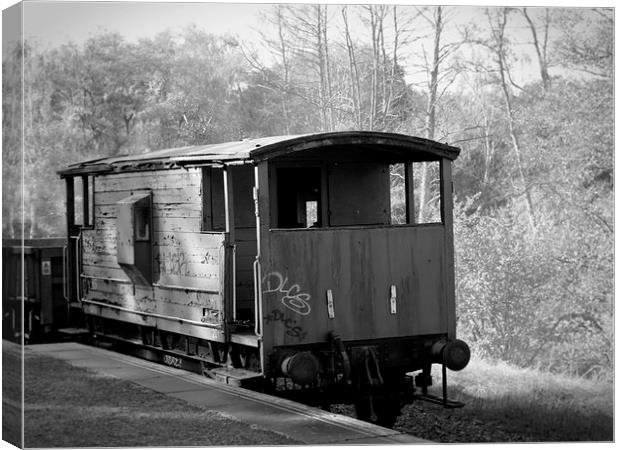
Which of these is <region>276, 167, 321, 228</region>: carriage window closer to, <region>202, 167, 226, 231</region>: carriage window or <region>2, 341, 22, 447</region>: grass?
<region>202, 167, 226, 231</region>: carriage window

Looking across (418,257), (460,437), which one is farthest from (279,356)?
(460,437)

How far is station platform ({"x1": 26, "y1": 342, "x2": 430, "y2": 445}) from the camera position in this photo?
862 cm

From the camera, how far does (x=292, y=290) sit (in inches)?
389

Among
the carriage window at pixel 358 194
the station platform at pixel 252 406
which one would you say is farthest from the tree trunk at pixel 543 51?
the station platform at pixel 252 406

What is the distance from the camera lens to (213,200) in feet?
36.1

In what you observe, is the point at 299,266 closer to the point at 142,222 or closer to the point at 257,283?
the point at 257,283

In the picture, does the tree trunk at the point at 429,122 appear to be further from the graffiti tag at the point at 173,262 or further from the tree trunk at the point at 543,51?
the graffiti tag at the point at 173,262

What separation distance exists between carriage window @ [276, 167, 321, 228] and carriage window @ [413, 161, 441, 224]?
6303 mm

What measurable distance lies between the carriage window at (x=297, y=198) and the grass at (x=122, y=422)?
257 centimetres

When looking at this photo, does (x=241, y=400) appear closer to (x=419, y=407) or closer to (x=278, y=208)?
(x=278, y=208)

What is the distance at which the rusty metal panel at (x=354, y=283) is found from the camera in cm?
985

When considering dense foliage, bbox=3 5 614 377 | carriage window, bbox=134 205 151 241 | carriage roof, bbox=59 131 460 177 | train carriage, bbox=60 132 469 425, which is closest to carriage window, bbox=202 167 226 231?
train carriage, bbox=60 132 469 425

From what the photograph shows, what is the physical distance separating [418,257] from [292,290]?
1545 millimetres

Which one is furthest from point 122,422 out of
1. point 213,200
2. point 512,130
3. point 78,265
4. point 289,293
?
point 512,130
